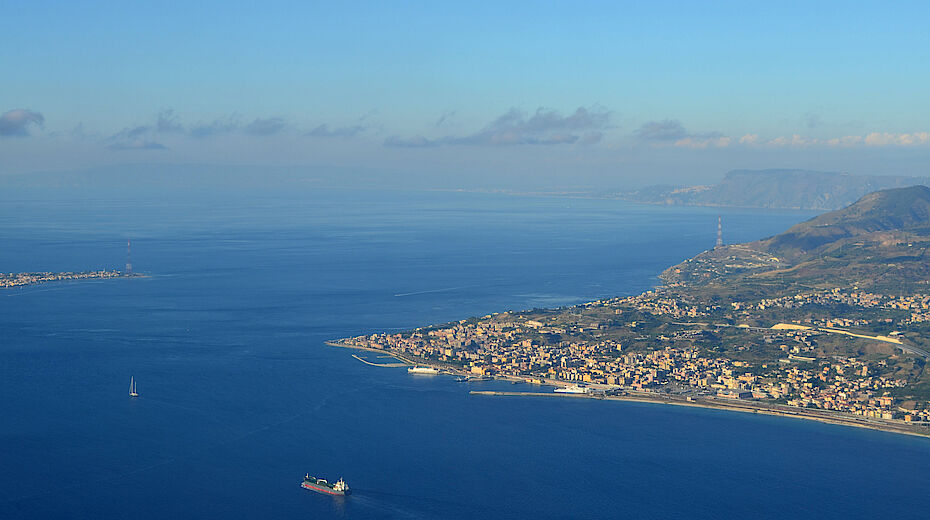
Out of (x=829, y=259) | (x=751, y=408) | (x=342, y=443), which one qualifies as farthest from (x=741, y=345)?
(x=829, y=259)

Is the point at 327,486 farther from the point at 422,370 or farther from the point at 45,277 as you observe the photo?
the point at 45,277

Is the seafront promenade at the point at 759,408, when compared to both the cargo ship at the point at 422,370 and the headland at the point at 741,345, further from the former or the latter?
the cargo ship at the point at 422,370

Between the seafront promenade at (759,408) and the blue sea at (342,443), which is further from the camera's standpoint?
the seafront promenade at (759,408)

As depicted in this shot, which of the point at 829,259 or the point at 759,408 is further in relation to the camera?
the point at 829,259

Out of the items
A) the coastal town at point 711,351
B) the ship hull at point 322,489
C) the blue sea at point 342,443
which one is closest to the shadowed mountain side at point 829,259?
the coastal town at point 711,351

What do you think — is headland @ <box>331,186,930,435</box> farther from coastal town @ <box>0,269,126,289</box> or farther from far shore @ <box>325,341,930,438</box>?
coastal town @ <box>0,269,126,289</box>
